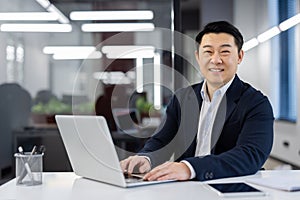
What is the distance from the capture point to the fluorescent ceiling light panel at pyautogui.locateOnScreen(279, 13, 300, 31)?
3.83 m

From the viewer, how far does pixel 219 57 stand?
6.12 ft

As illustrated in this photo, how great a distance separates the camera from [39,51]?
13.4ft

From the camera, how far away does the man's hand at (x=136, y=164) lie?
1.57 metres

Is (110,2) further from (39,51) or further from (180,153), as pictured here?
(180,153)

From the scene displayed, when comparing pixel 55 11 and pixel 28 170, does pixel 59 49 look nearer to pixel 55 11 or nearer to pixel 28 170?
pixel 55 11

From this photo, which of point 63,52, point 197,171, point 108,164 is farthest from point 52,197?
point 63,52

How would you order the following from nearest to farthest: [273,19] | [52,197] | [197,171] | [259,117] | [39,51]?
[52,197] < [197,171] < [259,117] < [39,51] < [273,19]

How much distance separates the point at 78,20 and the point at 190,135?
2.45 metres

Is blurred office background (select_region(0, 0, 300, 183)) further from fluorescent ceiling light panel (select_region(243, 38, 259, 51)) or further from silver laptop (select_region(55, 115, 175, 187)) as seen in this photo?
silver laptop (select_region(55, 115, 175, 187))

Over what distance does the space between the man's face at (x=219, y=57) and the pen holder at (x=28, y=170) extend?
31.5 inches

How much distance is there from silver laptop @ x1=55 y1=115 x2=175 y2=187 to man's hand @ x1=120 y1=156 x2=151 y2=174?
118mm

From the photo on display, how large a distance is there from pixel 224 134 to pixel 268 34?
9.24 feet

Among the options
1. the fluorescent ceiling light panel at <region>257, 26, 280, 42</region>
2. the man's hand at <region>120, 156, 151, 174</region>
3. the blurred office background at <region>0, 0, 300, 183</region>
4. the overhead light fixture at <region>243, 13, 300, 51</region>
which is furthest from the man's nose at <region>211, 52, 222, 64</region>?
the fluorescent ceiling light panel at <region>257, 26, 280, 42</region>

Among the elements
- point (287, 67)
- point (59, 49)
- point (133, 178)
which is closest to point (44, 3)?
point (59, 49)
